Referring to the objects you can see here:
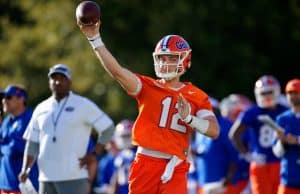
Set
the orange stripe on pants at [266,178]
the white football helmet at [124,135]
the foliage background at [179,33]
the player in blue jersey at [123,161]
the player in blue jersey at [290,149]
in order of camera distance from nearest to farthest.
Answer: the player in blue jersey at [290,149], the orange stripe on pants at [266,178], the player in blue jersey at [123,161], the white football helmet at [124,135], the foliage background at [179,33]

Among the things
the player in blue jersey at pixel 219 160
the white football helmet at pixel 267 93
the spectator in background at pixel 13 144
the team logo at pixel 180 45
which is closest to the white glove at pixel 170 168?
the team logo at pixel 180 45

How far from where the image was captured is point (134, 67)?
2809cm

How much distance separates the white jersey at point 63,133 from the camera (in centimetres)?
1409

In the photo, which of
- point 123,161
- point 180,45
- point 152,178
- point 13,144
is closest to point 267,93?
point 123,161

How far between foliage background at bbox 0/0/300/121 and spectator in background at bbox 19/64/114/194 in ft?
43.8

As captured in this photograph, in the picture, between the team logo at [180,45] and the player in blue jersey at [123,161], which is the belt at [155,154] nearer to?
the team logo at [180,45]

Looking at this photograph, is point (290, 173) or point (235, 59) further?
point (235, 59)

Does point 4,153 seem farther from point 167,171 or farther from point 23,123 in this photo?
point 167,171

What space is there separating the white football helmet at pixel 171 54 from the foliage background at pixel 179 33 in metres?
16.0

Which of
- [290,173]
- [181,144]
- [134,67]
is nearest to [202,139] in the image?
[290,173]

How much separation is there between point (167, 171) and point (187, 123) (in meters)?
0.47

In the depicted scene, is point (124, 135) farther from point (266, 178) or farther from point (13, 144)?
point (13, 144)

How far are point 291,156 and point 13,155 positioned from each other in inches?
124

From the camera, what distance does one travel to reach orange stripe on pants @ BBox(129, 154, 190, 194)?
444 inches
